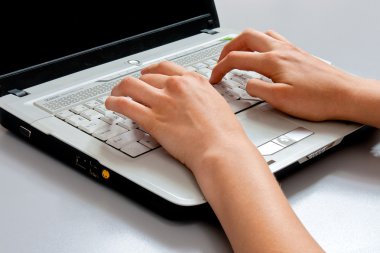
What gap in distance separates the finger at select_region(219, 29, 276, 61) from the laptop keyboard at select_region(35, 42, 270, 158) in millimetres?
39

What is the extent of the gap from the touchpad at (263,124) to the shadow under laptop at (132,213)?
0.50 feet

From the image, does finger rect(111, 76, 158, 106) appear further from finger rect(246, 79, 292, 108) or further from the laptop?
finger rect(246, 79, 292, 108)

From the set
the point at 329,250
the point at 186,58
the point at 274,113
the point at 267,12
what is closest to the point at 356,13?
the point at 267,12

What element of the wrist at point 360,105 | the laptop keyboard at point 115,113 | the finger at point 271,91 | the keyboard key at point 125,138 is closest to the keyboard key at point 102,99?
the laptop keyboard at point 115,113

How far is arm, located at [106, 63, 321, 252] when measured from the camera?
56 cm

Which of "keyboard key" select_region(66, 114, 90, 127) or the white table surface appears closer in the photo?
the white table surface

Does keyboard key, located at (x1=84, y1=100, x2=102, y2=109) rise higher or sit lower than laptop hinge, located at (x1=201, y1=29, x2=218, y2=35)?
higher

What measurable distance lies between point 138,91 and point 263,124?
0.17m

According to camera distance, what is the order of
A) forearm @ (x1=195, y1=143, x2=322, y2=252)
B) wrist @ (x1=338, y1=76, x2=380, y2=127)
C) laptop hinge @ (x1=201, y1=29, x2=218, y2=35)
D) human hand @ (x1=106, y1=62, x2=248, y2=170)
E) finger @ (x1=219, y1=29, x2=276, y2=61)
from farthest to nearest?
laptop hinge @ (x1=201, y1=29, x2=218, y2=35)
finger @ (x1=219, y1=29, x2=276, y2=61)
wrist @ (x1=338, y1=76, x2=380, y2=127)
human hand @ (x1=106, y1=62, x2=248, y2=170)
forearm @ (x1=195, y1=143, x2=322, y2=252)

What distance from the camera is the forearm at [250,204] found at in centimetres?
56

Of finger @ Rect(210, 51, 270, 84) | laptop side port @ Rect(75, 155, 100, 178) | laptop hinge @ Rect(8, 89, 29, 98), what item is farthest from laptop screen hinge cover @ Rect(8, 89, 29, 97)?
finger @ Rect(210, 51, 270, 84)

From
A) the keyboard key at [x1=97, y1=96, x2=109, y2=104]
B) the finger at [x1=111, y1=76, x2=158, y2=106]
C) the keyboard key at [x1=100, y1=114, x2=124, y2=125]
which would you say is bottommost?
the keyboard key at [x1=100, y1=114, x2=124, y2=125]

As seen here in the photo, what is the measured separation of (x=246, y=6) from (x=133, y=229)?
0.89m

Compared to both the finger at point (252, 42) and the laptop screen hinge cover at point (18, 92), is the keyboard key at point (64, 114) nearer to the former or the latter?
the laptop screen hinge cover at point (18, 92)
